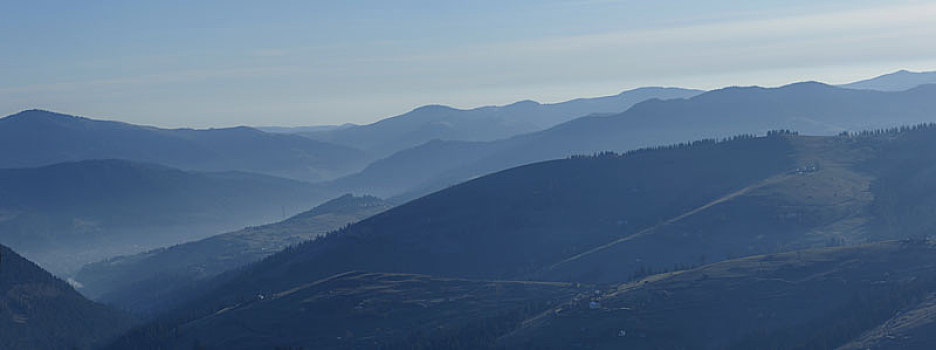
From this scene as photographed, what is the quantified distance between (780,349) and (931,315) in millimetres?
26038

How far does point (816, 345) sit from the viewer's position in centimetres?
19788

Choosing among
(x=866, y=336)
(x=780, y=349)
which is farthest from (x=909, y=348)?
(x=780, y=349)

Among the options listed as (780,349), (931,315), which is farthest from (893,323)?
(780,349)

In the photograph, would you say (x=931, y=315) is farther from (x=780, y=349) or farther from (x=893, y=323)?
(x=780, y=349)

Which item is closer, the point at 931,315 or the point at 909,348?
the point at 909,348

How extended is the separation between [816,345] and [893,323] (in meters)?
13.8

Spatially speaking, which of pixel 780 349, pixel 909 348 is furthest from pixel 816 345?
pixel 909 348

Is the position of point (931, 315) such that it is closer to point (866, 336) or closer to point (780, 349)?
point (866, 336)

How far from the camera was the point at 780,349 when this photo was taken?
19912 centimetres

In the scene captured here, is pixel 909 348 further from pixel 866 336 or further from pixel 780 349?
pixel 780 349

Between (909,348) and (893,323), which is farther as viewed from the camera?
(893,323)

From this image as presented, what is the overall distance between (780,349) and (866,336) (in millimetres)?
14814

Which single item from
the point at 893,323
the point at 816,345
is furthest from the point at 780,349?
the point at 893,323

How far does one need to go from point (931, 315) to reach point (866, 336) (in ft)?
39.7
